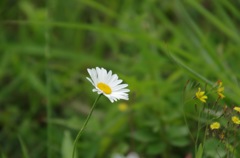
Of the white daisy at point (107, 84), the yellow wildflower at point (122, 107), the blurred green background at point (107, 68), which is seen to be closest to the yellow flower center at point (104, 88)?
the white daisy at point (107, 84)

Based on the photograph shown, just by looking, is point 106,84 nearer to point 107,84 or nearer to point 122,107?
point 107,84

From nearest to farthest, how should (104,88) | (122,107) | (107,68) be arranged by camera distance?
(104,88) < (122,107) < (107,68)

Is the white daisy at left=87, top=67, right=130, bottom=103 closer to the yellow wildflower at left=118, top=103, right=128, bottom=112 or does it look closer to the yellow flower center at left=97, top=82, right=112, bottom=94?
the yellow flower center at left=97, top=82, right=112, bottom=94

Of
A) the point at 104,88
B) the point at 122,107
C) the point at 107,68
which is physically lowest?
the point at 104,88

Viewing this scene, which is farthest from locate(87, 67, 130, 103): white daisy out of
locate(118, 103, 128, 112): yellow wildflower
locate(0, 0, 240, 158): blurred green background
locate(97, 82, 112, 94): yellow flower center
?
locate(118, 103, 128, 112): yellow wildflower

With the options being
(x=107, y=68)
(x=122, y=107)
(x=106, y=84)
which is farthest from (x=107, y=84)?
(x=107, y=68)

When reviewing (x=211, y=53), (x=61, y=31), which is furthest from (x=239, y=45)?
Answer: (x=61, y=31)

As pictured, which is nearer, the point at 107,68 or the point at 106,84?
the point at 106,84
